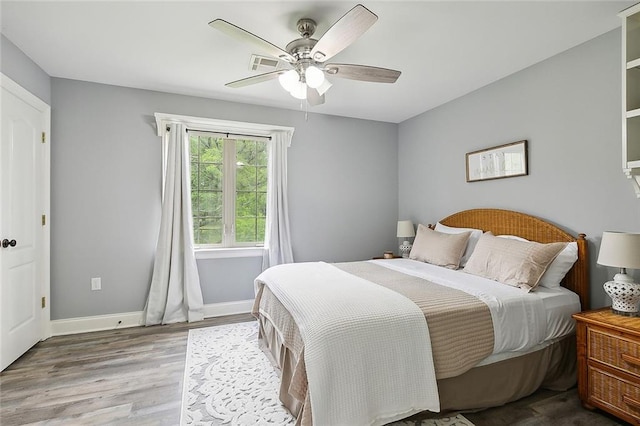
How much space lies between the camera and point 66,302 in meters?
3.17

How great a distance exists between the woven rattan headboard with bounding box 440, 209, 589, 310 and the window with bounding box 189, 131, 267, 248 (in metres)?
2.38

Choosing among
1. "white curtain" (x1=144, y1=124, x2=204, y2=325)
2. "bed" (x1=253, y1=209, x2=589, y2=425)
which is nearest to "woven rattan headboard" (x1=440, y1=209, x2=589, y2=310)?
"bed" (x1=253, y1=209, x2=589, y2=425)

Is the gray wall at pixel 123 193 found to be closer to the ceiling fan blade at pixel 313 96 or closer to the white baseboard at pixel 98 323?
the white baseboard at pixel 98 323

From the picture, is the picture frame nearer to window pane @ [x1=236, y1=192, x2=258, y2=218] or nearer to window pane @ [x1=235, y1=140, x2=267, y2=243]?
window pane @ [x1=235, y1=140, x2=267, y2=243]

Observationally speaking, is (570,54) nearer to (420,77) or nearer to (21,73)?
(420,77)

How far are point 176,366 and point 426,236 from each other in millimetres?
2716

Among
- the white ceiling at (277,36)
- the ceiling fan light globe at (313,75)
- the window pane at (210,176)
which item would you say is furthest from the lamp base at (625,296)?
the window pane at (210,176)

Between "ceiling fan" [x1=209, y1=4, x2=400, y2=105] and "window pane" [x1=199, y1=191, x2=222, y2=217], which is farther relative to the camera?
"window pane" [x1=199, y1=191, x2=222, y2=217]

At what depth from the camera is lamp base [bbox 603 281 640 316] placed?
199cm

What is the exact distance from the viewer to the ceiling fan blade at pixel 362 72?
7.13ft

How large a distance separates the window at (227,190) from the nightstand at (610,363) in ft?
10.6

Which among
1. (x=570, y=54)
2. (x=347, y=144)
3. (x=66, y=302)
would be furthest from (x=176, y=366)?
(x=570, y=54)

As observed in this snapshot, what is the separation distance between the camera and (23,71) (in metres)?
2.62

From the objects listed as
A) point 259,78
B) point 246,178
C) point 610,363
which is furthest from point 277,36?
point 610,363
